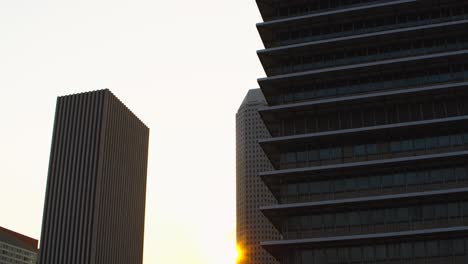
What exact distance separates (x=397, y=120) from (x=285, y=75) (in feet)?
48.4

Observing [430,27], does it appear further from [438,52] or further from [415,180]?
[415,180]

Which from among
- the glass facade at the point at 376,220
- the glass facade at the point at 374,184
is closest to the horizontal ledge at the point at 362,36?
the glass facade at the point at 374,184

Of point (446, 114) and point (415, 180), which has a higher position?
point (446, 114)

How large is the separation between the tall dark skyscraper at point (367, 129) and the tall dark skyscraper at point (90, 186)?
6693 cm

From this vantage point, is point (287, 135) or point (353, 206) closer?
point (353, 206)

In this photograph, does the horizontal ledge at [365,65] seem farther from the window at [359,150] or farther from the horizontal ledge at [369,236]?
the horizontal ledge at [369,236]

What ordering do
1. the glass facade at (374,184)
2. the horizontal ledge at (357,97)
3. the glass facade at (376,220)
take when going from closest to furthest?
1. the glass facade at (376,220)
2. the glass facade at (374,184)
3. the horizontal ledge at (357,97)

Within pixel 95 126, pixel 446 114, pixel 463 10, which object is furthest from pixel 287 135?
pixel 95 126

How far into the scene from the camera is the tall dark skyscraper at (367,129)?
279ft

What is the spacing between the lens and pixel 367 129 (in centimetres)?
8881

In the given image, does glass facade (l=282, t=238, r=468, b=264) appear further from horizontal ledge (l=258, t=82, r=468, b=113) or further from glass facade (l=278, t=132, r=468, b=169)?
horizontal ledge (l=258, t=82, r=468, b=113)

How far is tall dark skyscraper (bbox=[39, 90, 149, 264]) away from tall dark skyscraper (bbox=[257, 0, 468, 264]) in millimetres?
66929

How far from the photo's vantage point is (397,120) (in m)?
91.2

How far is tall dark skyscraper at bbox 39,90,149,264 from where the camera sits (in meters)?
155
